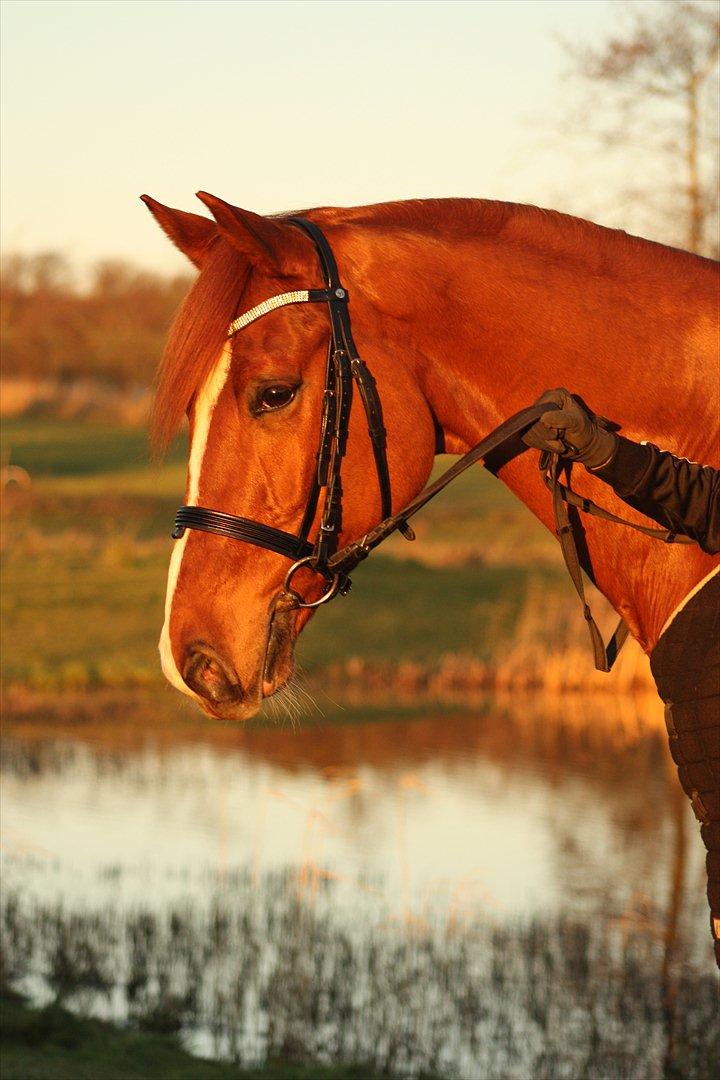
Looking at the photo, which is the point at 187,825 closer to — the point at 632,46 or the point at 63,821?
the point at 63,821

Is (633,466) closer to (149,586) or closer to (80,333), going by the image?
(149,586)

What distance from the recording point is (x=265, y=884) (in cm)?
912

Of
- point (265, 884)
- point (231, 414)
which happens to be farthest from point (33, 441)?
point (231, 414)

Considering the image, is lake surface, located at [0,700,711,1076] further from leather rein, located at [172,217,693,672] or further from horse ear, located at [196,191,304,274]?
horse ear, located at [196,191,304,274]

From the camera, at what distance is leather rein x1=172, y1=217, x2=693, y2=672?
2.99 metres

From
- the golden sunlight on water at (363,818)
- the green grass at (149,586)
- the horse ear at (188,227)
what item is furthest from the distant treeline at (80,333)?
the horse ear at (188,227)

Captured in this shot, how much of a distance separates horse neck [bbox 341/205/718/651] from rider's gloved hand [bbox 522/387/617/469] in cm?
22

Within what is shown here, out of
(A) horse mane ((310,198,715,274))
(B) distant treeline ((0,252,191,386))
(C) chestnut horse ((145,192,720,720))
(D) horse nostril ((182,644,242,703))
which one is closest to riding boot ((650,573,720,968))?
(C) chestnut horse ((145,192,720,720))

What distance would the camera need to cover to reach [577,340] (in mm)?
3152

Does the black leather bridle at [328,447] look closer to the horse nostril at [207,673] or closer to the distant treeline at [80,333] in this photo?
the horse nostril at [207,673]

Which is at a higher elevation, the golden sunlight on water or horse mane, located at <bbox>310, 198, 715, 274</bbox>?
horse mane, located at <bbox>310, 198, 715, 274</bbox>

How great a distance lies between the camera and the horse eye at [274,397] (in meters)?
2.98

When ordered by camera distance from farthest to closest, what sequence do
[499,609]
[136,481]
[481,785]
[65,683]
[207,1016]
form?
[136,481], [499,609], [65,683], [481,785], [207,1016]

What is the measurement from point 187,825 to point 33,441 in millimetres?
25116
